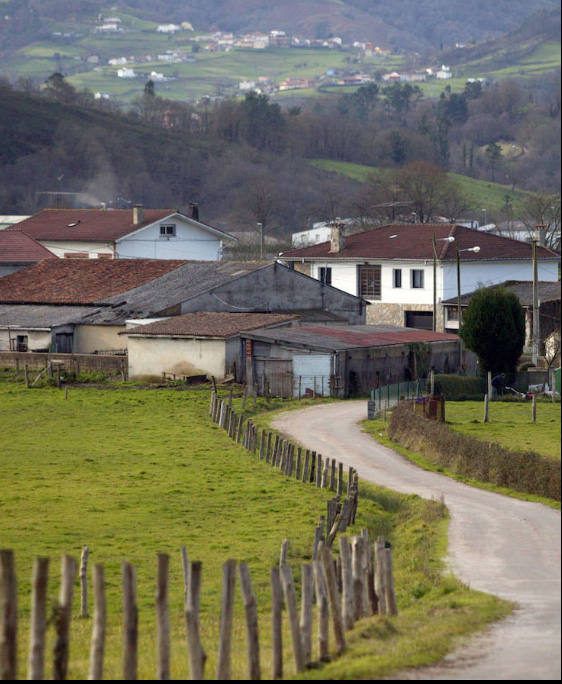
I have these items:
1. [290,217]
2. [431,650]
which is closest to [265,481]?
[431,650]

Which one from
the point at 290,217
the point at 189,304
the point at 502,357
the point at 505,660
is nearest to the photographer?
the point at 505,660

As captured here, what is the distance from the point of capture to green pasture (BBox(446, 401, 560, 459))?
3409 centimetres

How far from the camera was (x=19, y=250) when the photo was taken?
77.6 meters

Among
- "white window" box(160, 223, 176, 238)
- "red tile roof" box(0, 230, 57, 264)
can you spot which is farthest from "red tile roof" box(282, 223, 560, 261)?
"red tile roof" box(0, 230, 57, 264)

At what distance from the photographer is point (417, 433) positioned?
35000 mm

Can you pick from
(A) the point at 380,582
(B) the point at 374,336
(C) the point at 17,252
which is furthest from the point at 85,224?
(A) the point at 380,582

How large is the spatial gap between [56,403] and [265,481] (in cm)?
1953

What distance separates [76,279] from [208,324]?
1640 cm

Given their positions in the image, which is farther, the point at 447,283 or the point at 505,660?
the point at 447,283

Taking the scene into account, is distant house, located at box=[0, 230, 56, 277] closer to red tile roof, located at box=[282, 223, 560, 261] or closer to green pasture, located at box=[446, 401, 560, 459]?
red tile roof, located at box=[282, 223, 560, 261]

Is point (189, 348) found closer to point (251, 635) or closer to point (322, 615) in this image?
point (322, 615)

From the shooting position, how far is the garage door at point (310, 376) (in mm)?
49281

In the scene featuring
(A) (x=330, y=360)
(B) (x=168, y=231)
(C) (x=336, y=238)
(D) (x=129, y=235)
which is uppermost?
(B) (x=168, y=231)

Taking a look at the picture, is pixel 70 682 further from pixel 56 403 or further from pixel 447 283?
pixel 447 283
